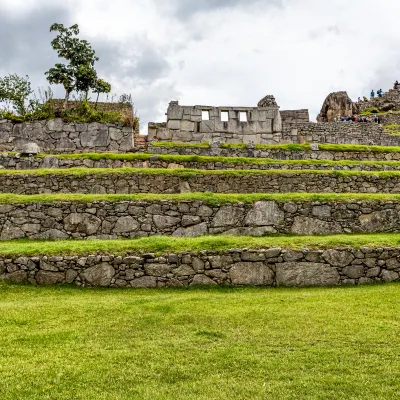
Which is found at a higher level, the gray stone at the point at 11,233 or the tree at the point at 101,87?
the tree at the point at 101,87

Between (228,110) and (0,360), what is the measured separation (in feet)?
64.1

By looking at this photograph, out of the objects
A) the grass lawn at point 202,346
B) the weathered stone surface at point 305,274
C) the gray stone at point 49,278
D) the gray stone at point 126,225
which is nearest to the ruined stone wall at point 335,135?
the gray stone at point 126,225

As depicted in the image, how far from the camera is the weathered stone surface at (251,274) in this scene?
9.02 metres

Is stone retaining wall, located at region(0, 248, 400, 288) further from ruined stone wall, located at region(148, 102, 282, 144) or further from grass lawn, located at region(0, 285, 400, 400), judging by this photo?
ruined stone wall, located at region(148, 102, 282, 144)

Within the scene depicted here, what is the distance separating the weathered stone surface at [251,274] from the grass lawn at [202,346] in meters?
1.06

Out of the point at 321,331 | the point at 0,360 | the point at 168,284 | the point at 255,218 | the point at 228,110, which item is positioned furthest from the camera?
the point at 228,110

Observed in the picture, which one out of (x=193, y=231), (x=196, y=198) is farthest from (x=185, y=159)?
(x=193, y=231)

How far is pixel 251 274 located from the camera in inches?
356

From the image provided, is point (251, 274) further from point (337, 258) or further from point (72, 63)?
point (72, 63)

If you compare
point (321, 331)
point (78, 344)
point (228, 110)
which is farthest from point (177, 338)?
point (228, 110)

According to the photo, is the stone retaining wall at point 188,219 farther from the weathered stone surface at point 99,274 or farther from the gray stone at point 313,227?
A: the weathered stone surface at point 99,274

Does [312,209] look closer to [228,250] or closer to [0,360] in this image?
[228,250]

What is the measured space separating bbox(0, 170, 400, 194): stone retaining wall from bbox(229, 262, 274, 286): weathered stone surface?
6.19 metres

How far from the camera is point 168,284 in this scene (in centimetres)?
894
